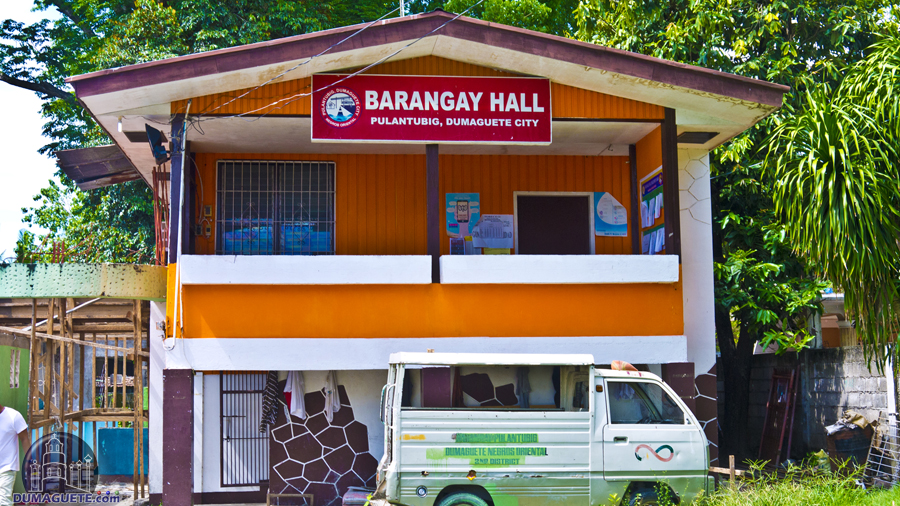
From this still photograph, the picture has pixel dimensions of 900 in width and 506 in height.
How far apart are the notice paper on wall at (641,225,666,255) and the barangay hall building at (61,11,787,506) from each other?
0.05 m

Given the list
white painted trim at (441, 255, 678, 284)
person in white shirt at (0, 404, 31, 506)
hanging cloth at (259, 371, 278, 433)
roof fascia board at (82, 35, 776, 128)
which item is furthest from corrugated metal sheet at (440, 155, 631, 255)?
person in white shirt at (0, 404, 31, 506)

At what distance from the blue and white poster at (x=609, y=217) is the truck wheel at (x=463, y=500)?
5.19 meters

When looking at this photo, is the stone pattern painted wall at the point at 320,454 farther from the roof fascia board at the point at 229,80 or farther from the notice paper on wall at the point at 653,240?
the notice paper on wall at the point at 653,240

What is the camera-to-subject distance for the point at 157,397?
10.9m

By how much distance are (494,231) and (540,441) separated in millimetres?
4428

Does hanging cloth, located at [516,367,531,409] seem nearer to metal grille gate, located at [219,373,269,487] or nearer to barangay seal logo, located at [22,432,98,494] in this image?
metal grille gate, located at [219,373,269,487]

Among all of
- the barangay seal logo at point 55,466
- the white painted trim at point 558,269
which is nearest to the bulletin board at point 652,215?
the white painted trim at point 558,269

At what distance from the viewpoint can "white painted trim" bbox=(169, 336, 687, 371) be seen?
8.84m

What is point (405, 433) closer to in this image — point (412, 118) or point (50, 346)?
point (412, 118)

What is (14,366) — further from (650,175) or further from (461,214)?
(650,175)

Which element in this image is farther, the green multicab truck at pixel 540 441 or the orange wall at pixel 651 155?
the orange wall at pixel 651 155

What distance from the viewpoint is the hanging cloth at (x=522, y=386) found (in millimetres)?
8141

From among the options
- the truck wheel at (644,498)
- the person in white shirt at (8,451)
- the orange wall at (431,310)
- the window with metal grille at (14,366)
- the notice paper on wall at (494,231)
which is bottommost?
the truck wheel at (644,498)

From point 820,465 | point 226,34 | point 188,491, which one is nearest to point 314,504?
point 188,491
